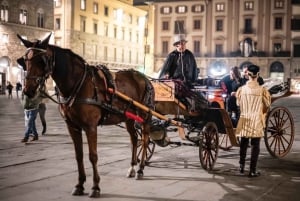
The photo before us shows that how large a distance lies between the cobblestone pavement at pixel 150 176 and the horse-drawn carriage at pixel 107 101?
15.6 inches

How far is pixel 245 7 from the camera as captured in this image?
70875 mm

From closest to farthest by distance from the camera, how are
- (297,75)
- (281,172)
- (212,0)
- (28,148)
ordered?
(281,172) → (28,148) → (297,75) → (212,0)

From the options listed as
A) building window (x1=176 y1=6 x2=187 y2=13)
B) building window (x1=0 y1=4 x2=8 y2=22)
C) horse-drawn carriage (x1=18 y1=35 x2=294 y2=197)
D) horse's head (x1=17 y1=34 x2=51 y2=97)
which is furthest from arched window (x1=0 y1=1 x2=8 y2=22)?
horse's head (x1=17 y1=34 x2=51 y2=97)

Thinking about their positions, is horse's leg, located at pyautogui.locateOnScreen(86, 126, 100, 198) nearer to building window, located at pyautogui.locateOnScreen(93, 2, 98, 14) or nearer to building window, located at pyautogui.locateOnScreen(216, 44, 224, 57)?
building window, located at pyautogui.locateOnScreen(93, 2, 98, 14)

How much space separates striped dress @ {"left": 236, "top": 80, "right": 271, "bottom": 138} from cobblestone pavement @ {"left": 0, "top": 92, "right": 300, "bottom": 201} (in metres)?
0.81

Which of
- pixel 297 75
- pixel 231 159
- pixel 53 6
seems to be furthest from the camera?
pixel 297 75

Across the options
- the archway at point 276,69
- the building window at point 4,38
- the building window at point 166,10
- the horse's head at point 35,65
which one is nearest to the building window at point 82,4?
the building window at point 166,10

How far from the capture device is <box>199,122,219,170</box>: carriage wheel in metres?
8.93

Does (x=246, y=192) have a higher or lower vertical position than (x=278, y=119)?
lower

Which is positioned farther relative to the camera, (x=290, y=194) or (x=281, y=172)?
(x=281, y=172)

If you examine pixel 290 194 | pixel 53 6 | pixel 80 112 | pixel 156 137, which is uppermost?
pixel 53 6

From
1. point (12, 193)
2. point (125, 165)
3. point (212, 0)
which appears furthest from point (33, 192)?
point (212, 0)

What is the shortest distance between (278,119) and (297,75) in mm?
59744

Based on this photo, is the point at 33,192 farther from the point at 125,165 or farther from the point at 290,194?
the point at 290,194
